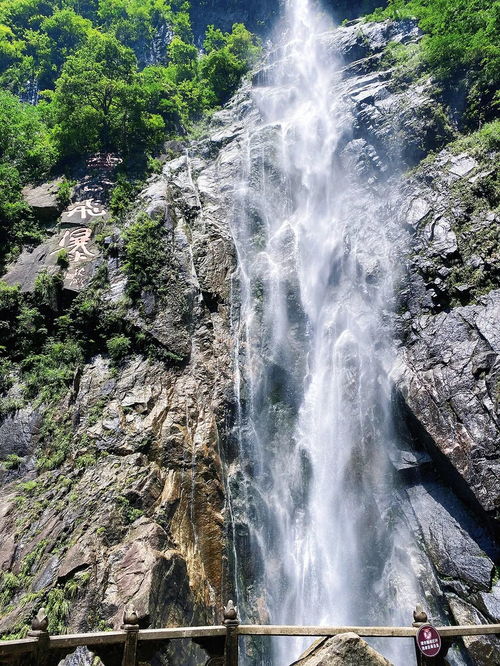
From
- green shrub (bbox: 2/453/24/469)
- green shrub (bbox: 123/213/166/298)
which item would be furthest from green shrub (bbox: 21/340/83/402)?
green shrub (bbox: 123/213/166/298)

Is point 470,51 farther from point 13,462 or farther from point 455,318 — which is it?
point 13,462

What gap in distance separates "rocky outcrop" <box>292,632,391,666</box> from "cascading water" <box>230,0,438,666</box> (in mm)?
5159

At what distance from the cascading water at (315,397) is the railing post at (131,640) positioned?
5272mm

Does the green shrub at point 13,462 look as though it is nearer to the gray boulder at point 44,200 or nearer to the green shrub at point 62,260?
the green shrub at point 62,260

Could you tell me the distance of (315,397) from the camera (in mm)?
11711

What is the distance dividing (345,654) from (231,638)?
115 cm

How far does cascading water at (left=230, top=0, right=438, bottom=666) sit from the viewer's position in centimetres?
905

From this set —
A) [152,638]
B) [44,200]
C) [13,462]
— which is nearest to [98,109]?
[44,200]

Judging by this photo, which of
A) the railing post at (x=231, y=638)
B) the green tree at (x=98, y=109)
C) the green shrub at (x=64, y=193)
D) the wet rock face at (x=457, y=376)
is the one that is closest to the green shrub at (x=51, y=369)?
the green shrub at (x=64, y=193)

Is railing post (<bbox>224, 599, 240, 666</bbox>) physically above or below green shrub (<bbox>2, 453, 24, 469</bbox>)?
below

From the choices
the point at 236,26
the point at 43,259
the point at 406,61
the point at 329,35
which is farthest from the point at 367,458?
the point at 236,26

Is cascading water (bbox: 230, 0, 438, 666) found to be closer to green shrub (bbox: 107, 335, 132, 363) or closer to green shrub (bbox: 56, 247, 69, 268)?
green shrub (bbox: 107, 335, 132, 363)

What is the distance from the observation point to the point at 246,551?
9336 mm

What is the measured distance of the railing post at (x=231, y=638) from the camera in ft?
14.3
